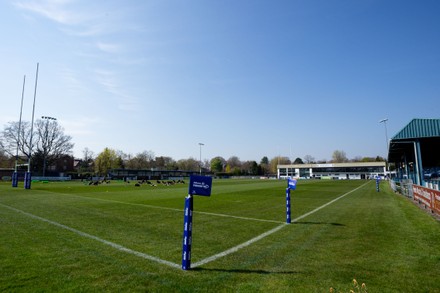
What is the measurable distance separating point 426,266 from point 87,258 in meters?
6.98

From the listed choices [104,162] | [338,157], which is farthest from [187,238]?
[338,157]

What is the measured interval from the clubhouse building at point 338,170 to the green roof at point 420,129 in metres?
82.1

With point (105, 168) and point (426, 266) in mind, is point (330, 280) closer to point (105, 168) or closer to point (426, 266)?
point (426, 266)

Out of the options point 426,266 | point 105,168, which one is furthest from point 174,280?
point 105,168

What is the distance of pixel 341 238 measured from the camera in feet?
25.0

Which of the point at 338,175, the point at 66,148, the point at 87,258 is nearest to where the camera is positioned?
the point at 87,258

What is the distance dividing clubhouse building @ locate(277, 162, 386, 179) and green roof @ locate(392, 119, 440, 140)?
269 ft

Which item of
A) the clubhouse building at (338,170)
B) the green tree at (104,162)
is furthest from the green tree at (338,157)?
the green tree at (104,162)

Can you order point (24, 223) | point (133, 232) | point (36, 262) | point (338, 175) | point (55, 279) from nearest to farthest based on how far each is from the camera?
point (55, 279)
point (36, 262)
point (133, 232)
point (24, 223)
point (338, 175)

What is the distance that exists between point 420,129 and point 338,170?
10614 cm

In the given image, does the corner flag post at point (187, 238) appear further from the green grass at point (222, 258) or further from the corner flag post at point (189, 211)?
the green grass at point (222, 258)

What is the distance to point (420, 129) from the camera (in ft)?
69.1

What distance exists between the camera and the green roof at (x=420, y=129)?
20531 mm

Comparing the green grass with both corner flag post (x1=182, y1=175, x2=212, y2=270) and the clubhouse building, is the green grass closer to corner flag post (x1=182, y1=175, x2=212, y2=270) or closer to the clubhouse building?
corner flag post (x1=182, y1=175, x2=212, y2=270)
